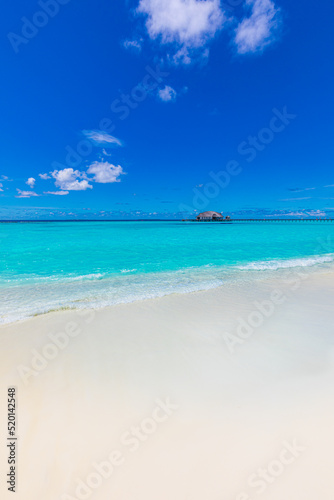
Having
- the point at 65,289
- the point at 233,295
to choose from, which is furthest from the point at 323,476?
the point at 65,289

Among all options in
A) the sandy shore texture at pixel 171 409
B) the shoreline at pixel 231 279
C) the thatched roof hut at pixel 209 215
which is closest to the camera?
the sandy shore texture at pixel 171 409

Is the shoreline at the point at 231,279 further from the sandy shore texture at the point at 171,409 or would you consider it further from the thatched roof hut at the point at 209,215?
the thatched roof hut at the point at 209,215

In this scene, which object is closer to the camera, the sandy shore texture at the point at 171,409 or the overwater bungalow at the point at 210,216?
the sandy shore texture at the point at 171,409

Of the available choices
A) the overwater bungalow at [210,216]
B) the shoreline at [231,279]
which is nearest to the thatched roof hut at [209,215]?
the overwater bungalow at [210,216]

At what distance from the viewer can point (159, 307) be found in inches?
284

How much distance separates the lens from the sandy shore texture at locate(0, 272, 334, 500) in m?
2.38

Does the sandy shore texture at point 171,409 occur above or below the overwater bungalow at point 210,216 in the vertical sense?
below

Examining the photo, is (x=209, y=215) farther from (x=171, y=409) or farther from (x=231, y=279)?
(x=171, y=409)

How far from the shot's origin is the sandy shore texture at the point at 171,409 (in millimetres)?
2377

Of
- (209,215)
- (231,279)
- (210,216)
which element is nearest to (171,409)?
(231,279)

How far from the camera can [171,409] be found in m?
3.24

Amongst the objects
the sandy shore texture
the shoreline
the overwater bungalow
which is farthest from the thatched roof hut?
the sandy shore texture

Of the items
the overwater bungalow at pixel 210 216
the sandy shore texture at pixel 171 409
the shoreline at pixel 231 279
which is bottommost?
the sandy shore texture at pixel 171 409

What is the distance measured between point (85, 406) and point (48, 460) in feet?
2.48
